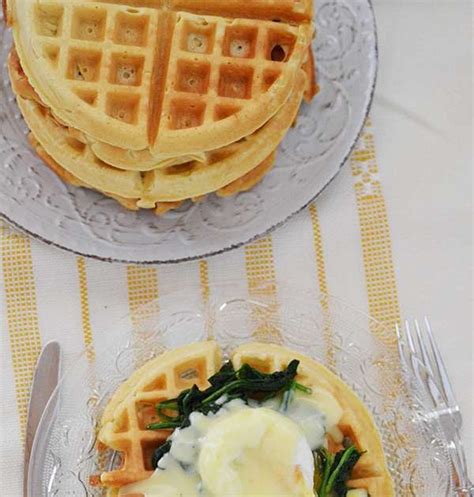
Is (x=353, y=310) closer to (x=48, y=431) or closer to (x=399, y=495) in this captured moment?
(x=399, y=495)

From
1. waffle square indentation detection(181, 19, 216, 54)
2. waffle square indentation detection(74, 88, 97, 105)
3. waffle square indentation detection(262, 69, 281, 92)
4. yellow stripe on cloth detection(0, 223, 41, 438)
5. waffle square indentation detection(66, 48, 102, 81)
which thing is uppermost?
→ waffle square indentation detection(181, 19, 216, 54)

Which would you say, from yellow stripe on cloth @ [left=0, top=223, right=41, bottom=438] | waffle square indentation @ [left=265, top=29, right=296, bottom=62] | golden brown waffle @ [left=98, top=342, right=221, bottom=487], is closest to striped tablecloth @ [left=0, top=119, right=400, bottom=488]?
yellow stripe on cloth @ [left=0, top=223, right=41, bottom=438]

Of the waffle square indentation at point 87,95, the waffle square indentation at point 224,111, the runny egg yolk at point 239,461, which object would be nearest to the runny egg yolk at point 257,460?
the runny egg yolk at point 239,461

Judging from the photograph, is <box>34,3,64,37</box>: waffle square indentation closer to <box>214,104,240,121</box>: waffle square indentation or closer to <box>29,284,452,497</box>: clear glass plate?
<box>214,104,240,121</box>: waffle square indentation

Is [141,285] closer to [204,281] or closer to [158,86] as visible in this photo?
[204,281]

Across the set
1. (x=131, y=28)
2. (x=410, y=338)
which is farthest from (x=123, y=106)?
(x=410, y=338)

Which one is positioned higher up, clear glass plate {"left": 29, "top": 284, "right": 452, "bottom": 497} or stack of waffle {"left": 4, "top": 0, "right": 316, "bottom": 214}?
stack of waffle {"left": 4, "top": 0, "right": 316, "bottom": 214}
